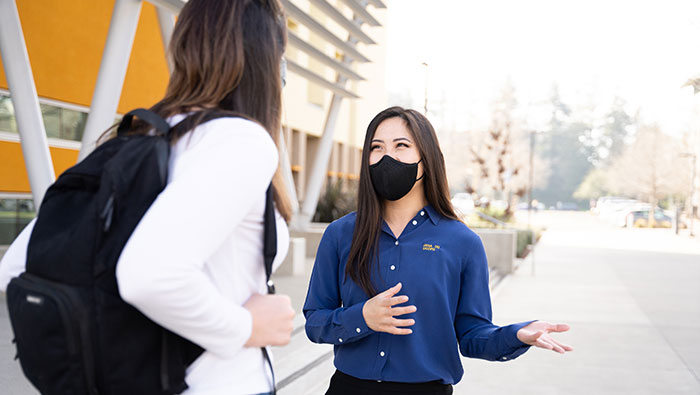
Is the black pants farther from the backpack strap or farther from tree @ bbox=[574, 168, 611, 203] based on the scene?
tree @ bbox=[574, 168, 611, 203]

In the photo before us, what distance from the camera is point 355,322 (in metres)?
2.50

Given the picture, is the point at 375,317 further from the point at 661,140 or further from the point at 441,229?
the point at 661,140

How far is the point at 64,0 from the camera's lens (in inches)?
468

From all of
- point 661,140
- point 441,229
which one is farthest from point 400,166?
point 661,140

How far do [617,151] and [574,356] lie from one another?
10052 cm

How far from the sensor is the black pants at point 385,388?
2.53 m

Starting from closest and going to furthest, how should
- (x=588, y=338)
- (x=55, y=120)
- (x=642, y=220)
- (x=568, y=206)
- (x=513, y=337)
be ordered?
1. (x=513, y=337)
2. (x=588, y=338)
3. (x=55, y=120)
4. (x=642, y=220)
5. (x=568, y=206)

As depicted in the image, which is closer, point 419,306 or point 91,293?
point 91,293

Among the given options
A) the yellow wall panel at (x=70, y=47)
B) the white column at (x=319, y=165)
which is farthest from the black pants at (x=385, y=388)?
the white column at (x=319, y=165)

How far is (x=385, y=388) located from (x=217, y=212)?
1.46m

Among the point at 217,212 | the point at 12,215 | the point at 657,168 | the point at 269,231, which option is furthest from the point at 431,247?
the point at 657,168

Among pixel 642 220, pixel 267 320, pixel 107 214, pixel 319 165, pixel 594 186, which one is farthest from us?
pixel 594 186

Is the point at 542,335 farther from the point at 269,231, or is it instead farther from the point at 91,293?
the point at 91,293

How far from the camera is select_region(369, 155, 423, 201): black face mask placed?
8.93 ft
